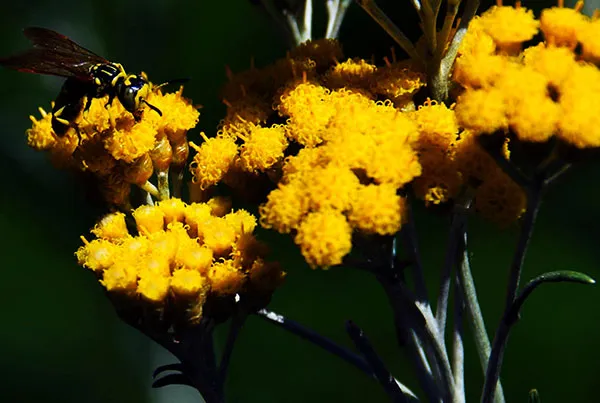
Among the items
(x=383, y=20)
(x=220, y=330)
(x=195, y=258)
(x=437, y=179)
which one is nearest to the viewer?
(x=437, y=179)

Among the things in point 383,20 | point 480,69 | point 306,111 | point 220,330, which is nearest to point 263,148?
point 306,111

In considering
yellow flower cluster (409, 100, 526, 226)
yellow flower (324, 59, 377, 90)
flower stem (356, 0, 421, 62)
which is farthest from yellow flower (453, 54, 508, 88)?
yellow flower (324, 59, 377, 90)

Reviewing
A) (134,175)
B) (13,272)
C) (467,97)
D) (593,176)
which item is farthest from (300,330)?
(13,272)

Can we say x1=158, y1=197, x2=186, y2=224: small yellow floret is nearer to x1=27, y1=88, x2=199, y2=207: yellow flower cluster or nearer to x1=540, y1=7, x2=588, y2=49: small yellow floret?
x1=27, y1=88, x2=199, y2=207: yellow flower cluster

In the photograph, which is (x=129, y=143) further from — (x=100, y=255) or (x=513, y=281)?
(x=513, y=281)

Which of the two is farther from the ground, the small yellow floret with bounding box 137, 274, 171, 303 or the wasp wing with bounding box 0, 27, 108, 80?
the wasp wing with bounding box 0, 27, 108, 80

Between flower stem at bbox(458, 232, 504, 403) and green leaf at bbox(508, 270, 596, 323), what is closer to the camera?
green leaf at bbox(508, 270, 596, 323)
